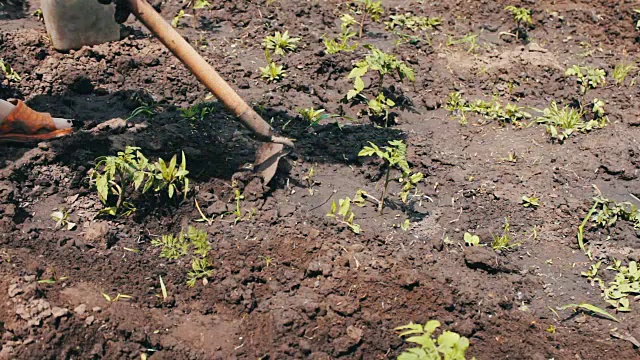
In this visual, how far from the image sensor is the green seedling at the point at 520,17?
5477mm

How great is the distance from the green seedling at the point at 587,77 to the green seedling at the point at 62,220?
140 inches

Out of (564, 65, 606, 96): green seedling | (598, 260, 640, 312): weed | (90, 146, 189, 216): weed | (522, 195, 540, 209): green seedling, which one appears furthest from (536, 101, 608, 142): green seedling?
(90, 146, 189, 216): weed

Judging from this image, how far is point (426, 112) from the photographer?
4785 millimetres

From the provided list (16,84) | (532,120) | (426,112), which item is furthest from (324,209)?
(16,84)

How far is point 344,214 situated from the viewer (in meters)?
3.77

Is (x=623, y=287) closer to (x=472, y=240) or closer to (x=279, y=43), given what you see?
(x=472, y=240)

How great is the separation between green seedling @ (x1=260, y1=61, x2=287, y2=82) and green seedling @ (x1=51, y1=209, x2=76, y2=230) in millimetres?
1765

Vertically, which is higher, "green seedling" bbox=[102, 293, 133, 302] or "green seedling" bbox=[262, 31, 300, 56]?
"green seedling" bbox=[262, 31, 300, 56]

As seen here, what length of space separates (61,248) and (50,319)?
1.85 feet

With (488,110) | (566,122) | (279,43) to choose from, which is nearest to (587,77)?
(566,122)

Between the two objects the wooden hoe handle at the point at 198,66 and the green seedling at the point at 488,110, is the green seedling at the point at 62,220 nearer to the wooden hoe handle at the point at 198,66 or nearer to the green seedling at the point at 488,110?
the wooden hoe handle at the point at 198,66

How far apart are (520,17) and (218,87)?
2858 mm

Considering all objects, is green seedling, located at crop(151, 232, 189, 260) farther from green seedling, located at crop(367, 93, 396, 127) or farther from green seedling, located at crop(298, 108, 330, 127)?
green seedling, located at crop(367, 93, 396, 127)

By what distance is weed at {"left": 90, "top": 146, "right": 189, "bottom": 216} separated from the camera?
11.7ft
